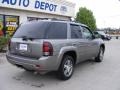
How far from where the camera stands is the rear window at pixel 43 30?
5.19 m

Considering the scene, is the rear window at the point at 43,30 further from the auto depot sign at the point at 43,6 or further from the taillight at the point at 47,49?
the auto depot sign at the point at 43,6

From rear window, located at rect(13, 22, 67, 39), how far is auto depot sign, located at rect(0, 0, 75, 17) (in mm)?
9501

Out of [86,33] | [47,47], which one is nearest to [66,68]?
[47,47]

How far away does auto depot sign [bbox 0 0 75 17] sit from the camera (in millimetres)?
15125

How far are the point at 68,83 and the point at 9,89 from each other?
1.68 meters

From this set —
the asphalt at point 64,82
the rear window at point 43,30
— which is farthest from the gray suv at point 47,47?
the asphalt at point 64,82

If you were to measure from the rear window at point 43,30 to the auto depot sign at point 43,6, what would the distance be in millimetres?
9501

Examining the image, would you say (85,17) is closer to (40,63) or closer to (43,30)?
(43,30)

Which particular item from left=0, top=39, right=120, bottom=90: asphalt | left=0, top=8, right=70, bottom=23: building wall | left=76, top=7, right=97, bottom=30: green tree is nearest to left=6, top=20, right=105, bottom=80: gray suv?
left=0, top=39, right=120, bottom=90: asphalt

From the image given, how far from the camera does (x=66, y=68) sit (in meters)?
5.77

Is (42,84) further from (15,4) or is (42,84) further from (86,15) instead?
(86,15)

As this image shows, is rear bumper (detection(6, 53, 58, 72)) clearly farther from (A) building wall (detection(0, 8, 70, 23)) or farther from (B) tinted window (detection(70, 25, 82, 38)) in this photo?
(A) building wall (detection(0, 8, 70, 23))

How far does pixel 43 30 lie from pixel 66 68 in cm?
141

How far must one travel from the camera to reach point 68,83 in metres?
5.49
